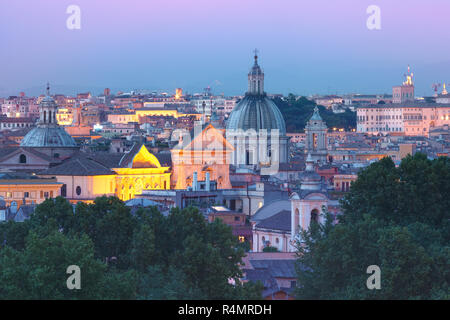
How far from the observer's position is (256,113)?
8838 cm

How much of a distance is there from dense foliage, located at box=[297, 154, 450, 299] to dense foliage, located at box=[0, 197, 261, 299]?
2.08m

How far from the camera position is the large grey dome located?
88125 millimetres

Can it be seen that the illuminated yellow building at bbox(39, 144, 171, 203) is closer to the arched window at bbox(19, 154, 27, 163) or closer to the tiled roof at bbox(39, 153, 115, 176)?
the tiled roof at bbox(39, 153, 115, 176)

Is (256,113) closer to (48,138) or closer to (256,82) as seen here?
(256,82)

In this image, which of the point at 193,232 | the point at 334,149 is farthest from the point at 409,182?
the point at 334,149

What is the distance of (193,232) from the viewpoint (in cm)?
3759

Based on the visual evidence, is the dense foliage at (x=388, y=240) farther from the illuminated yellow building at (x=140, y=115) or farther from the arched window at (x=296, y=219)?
the illuminated yellow building at (x=140, y=115)

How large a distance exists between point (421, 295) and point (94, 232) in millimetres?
9960

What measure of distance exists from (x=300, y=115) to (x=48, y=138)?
84.2 metres

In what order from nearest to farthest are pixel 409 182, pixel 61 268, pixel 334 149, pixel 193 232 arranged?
pixel 61 268 < pixel 193 232 < pixel 409 182 < pixel 334 149

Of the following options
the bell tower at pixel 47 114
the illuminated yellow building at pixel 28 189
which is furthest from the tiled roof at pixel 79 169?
the bell tower at pixel 47 114

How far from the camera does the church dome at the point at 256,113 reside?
88.2m

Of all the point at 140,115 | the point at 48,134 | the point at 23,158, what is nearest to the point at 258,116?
the point at 48,134

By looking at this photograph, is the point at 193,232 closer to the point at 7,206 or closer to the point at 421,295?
the point at 421,295
